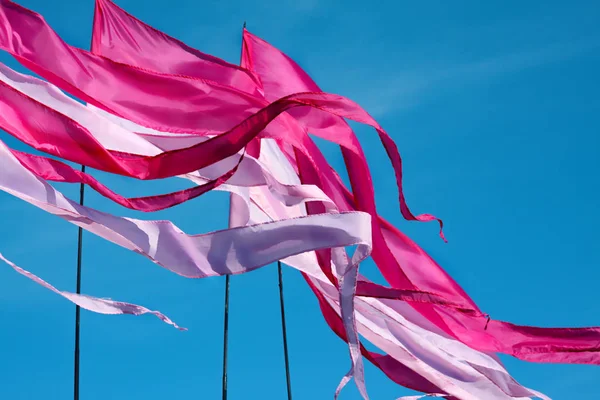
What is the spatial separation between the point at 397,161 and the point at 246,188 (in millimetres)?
2344

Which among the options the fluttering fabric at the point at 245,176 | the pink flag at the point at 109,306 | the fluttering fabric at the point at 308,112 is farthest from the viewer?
→ the fluttering fabric at the point at 308,112

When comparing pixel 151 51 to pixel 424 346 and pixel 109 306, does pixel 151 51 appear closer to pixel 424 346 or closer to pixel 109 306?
pixel 109 306

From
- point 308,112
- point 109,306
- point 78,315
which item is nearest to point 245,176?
point 308,112

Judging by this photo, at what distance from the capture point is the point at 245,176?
1347cm

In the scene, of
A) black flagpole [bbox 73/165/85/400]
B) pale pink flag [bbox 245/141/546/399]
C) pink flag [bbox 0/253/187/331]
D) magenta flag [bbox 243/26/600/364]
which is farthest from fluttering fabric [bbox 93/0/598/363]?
pink flag [bbox 0/253/187/331]

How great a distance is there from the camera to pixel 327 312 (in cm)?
1555

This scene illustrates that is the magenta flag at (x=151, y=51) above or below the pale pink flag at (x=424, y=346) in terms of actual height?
above

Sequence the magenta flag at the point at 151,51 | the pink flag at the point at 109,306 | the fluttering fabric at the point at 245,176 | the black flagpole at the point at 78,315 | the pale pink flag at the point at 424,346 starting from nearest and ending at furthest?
the pink flag at the point at 109,306 < the fluttering fabric at the point at 245,176 < the black flagpole at the point at 78,315 < the magenta flag at the point at 151,51 < the pale pink flag at the point at 424,346

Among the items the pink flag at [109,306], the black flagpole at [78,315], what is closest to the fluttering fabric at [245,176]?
the pink flag at [109,306]

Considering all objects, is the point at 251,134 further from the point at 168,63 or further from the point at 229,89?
the point at 168,63

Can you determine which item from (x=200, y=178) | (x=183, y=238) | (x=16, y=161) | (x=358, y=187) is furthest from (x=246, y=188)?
(x=16, y=161)

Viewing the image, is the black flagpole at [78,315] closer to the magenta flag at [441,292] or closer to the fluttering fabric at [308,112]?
the fluttering fabric at [308,112]

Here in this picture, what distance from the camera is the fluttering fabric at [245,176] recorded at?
11.6 m

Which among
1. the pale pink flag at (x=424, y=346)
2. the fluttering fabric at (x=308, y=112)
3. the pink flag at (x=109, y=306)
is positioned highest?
the fluttering fabric at (x=308, y=112)
